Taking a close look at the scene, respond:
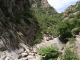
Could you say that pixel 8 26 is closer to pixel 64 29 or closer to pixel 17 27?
pixel 17 27

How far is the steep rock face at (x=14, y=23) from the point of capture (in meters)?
31.5

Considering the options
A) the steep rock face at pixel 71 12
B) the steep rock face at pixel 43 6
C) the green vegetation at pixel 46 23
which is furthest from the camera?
the steep rock face at pixel 43 6

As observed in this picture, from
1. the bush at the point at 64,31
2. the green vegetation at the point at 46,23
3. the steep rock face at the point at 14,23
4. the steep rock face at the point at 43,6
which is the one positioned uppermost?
the steep rock face at the point at 43,6

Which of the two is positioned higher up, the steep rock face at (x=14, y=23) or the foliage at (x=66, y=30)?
the steep rock face at (x=14, y=23)

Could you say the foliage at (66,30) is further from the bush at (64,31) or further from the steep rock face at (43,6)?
the steep rock face at (43,6)

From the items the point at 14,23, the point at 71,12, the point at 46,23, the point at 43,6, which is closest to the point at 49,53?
the point at 14,23

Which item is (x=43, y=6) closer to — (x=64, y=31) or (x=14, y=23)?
(x=14, y=23)

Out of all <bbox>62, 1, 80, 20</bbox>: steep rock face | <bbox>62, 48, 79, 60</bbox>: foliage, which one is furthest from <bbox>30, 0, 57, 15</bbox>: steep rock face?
<bbox>62, 48, 79, 60</bbox>: foliage

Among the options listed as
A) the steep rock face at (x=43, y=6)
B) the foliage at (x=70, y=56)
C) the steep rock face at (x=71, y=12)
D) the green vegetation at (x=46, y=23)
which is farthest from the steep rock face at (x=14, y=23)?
the steep rock face at (x=43, y=6)

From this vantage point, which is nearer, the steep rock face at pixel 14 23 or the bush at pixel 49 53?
the bush at pixel 49 53

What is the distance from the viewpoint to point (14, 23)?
39281 millimetres

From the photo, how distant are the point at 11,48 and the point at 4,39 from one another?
1.92 meters

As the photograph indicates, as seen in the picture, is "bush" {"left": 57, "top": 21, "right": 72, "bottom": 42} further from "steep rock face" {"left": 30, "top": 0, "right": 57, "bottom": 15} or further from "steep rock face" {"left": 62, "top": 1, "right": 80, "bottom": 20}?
"steep rock face" {"left": 30, "top": 0, "right": 57, "bottom": 15}

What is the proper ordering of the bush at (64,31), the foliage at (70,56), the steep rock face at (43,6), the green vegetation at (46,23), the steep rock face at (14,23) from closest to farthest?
the foliage at (70,56), the steep rock face at (14,23), the bush at (64,31), the green vegetation at (46,23), the steep rock face at (43,6)
